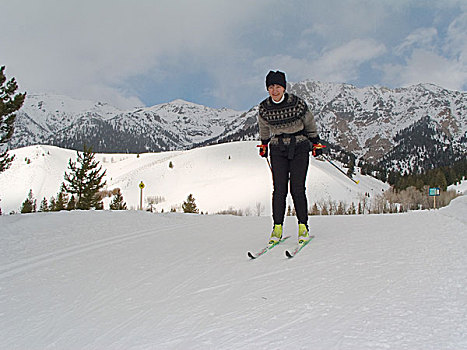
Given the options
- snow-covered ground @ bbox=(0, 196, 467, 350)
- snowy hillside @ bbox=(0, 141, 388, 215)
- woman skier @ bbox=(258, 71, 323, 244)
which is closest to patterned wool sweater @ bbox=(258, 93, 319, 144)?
woman skier @ bbox=(258, 71, 323, 244)

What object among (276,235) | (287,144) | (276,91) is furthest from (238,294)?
(276,91)

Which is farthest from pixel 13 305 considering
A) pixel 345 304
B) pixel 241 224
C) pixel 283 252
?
pixel 241 224

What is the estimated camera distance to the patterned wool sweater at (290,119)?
3650mm

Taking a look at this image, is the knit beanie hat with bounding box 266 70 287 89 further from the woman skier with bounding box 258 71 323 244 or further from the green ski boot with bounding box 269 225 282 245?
the green ski boot with bounding box 269 225 282 245

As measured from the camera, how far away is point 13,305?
1.88 meters

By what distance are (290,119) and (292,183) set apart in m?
0.77

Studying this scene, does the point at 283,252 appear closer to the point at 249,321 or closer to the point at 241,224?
the point at 249,321

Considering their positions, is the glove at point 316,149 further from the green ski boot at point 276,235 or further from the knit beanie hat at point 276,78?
the green ski boot at point 276,235

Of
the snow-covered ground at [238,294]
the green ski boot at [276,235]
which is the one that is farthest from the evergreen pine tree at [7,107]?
the green ski boot at [276,235]

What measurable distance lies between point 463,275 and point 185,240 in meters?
2.92

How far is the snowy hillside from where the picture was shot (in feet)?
150

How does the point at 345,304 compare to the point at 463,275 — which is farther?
the point at 463,275

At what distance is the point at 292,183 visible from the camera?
3600 millimetres

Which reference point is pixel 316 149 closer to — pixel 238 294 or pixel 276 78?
pixel 276 78
